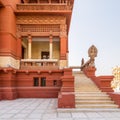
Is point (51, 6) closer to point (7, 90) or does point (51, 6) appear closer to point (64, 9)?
point (64, 9)

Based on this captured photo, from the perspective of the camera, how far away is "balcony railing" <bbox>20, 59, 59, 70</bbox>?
16281 millimetres

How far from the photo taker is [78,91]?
12.5 m

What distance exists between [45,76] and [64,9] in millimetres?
5259

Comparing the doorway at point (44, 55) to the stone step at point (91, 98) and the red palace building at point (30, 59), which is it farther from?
the stone step at point (91, 98)

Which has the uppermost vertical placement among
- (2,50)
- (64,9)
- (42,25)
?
(64,9)

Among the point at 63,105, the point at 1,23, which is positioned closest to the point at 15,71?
the point at 1,23

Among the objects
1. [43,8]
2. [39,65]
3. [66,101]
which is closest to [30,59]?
[39,65]

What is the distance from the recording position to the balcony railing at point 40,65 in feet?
53.4

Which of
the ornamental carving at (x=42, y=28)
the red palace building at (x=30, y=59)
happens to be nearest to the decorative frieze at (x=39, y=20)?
the red palace building at (x=30, y=59)

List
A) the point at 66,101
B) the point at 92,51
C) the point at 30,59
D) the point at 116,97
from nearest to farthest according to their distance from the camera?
the point at 66,101, the point at 116,97, the point at 92,51, the point at 30,59

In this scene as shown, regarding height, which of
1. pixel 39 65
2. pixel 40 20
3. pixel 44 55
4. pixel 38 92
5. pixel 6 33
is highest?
pixel 40 20

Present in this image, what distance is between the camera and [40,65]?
54.5 feet

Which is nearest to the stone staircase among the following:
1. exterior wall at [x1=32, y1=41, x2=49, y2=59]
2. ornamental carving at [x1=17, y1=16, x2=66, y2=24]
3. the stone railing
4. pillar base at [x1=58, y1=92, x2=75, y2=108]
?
pillar base at [x1=58, y1=92, x2=75, y2=108]

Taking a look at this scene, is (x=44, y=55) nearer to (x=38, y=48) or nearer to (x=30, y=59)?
(x=38, y=48)
